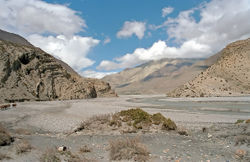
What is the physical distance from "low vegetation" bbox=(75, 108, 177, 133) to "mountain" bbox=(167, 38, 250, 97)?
57800 mm

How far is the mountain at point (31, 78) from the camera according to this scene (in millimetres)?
50781

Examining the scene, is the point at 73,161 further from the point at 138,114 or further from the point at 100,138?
the point at 138,114

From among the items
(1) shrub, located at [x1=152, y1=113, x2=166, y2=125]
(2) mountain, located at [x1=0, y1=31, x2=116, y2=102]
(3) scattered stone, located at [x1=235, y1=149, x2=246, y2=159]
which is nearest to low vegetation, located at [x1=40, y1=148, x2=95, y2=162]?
(3) scattered stone, located at [x1=235, y1=149, x2=246, y2=159]

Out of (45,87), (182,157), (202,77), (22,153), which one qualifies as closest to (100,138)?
(22,153)

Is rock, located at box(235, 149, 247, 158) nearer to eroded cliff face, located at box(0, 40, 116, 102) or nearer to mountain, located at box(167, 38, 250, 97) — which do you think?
eroded cliff face, located at box(0, 40, 116, 102)

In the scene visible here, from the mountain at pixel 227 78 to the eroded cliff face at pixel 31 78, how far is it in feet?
136

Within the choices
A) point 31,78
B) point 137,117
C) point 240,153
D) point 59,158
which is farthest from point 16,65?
point 240,153

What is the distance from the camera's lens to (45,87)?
6241 centimetres

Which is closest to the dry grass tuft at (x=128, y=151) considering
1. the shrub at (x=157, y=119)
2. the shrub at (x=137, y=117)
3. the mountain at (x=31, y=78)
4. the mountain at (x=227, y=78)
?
the shrub at (x=137, y=117)

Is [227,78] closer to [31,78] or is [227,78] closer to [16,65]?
[31,78]

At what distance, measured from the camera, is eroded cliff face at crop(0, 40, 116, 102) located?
50.8m

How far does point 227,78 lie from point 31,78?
64223mm

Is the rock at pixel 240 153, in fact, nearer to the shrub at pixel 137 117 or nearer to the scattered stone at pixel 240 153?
the scattered stone at pixel 240 153

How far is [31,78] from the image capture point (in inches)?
2344
